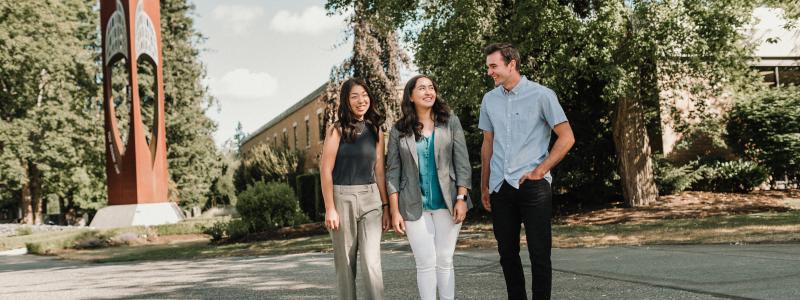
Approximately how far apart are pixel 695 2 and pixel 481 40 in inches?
172

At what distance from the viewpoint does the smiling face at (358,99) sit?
4.29m

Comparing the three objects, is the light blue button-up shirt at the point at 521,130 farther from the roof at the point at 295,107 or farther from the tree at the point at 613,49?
the roof at the point at 295,107

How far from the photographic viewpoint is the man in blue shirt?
155 inches

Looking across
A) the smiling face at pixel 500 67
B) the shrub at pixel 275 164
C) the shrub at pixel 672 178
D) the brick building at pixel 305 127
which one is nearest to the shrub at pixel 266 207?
the shrub at pixel 672 178

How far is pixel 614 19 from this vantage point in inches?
497

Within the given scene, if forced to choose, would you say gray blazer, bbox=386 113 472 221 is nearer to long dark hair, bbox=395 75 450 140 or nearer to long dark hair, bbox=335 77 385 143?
long dark hair, bbox=395 75 450 140

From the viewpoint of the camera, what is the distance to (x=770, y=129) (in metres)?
16.6

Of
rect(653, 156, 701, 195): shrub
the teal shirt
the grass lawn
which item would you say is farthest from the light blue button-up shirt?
rect(653, 156, 701, 195): shrub

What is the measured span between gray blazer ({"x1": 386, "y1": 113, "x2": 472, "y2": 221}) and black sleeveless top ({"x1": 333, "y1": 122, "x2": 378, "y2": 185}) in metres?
0.14

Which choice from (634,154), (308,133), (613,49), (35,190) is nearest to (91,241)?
(613,49)

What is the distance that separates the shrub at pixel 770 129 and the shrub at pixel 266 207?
40.2 feet

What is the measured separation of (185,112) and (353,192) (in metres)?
36.2

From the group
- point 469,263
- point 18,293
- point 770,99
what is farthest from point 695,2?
point 18,293

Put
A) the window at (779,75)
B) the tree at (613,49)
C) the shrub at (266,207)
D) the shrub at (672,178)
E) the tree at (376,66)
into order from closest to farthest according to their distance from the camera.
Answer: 1. the tree at (613,49)
2. the shrub at (266,207)
3. the shrub at (672,178)
4. the window at (779,75)
5. the tree at (376,66)
